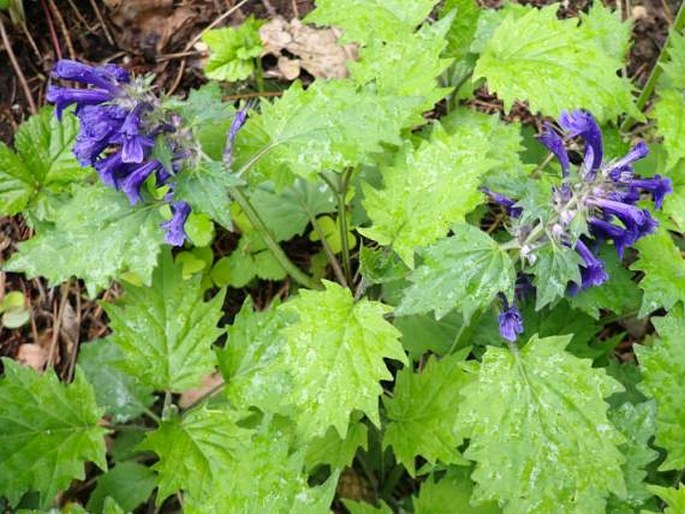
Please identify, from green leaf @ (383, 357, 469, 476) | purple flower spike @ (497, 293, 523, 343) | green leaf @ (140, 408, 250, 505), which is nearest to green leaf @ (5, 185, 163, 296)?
green leaf @ (140, 408, 250, 505)

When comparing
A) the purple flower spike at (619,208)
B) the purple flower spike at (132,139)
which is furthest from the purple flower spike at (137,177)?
the purple flower spike at (619,208)

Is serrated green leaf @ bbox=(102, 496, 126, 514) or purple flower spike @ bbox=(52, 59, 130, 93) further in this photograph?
serrated green leaf @ bbox=(102, 496, 126, 514)

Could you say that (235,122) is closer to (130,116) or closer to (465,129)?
(130,116)

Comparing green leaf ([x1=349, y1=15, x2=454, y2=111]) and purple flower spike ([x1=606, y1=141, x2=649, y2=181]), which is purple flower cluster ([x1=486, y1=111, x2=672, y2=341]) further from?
green leaf ([x1=349, y1=15, x2=454, y2=111])

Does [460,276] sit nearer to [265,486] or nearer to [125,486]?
[265,486]

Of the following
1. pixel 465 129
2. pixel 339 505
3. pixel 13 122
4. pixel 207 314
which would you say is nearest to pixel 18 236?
pixel 13 122

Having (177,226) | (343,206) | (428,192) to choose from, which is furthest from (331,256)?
(177,226)

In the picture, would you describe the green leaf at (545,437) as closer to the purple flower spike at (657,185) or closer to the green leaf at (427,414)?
the green leaf at (427,414)
